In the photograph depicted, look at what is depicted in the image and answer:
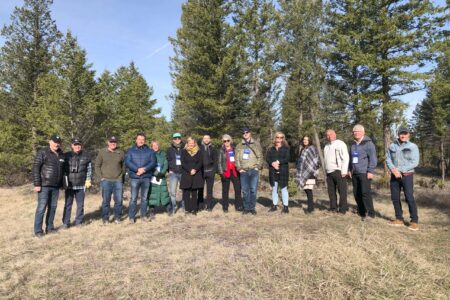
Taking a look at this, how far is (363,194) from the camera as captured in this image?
6957 mm

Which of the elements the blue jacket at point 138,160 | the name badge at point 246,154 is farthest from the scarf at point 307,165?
the blue jacket at point 138,160

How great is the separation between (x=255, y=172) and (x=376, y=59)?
11653 millimetres

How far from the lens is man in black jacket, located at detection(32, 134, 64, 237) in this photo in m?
6.64

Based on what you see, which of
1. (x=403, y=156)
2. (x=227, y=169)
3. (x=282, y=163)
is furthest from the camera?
(x=227, y=169)

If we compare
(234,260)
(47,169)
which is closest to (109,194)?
(47,169)

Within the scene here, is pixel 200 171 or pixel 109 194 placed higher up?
pixel 200 171

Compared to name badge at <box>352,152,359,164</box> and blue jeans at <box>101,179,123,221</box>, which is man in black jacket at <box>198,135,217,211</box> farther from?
name badge at <box>352,152,359,164</box>

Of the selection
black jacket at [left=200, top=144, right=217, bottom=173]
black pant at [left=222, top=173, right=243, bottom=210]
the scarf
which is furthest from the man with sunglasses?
the scarf

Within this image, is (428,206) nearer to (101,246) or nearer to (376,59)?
(101,246)

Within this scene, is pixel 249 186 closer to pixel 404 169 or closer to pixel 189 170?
pixel 189 170

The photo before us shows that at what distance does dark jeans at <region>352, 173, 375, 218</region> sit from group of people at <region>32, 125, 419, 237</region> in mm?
16

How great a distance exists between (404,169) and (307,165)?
2.09m

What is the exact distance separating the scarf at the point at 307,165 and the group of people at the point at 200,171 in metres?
0.02

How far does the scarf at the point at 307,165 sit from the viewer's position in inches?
305
